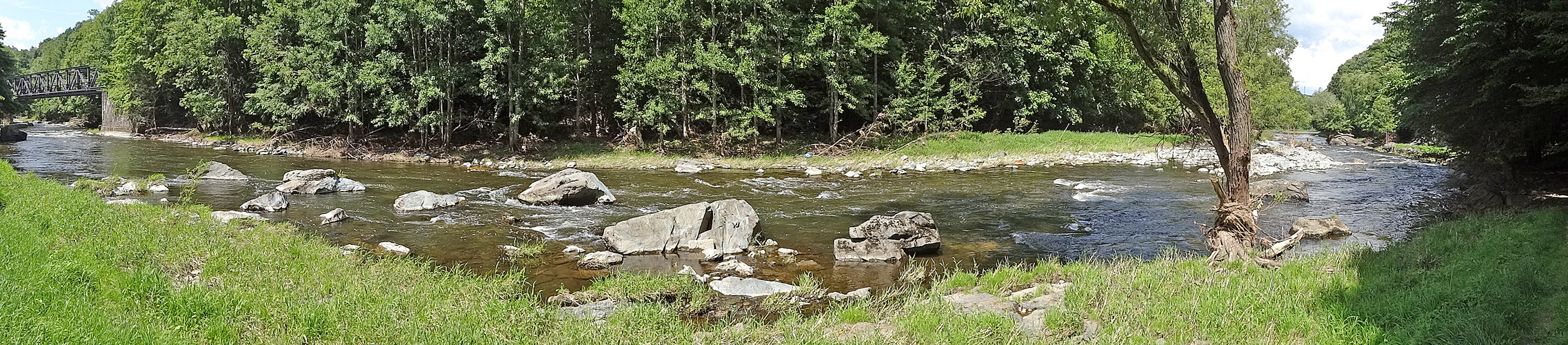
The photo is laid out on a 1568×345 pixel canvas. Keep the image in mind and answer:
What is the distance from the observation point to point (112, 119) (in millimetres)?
56375

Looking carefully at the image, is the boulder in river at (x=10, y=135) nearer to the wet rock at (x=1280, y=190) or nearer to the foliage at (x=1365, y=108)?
the wet rock at (x=1280, y=190)

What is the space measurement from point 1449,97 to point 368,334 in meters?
21.5

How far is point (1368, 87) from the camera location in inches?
2297

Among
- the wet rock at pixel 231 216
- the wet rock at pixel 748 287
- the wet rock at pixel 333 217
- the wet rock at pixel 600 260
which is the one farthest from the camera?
the wet rock at pixel 333 217

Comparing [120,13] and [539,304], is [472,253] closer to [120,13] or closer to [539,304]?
[539,304]

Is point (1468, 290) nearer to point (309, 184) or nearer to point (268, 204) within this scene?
point (268, 204)

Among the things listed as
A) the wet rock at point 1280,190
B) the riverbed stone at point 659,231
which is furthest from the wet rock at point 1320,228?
the riverbed stone at point 659,231

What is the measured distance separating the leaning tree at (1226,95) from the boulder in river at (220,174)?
23130 millimetres

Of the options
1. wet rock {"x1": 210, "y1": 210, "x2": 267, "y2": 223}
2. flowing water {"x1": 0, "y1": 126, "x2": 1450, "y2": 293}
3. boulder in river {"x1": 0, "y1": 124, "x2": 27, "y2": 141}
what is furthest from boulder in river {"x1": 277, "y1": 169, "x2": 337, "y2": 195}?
boulder in river {"x1": 0, "y1": 124, "x2": 27, "y2": 141}

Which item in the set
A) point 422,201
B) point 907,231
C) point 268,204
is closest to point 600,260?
point 907,231

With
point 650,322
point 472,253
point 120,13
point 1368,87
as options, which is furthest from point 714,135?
point 1368,87

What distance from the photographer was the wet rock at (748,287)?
9.54 metres

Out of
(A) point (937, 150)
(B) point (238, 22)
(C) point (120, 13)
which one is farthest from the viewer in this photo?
(C) point (120, 13)

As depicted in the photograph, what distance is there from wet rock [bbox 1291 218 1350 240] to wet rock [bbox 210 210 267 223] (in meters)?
18.1
